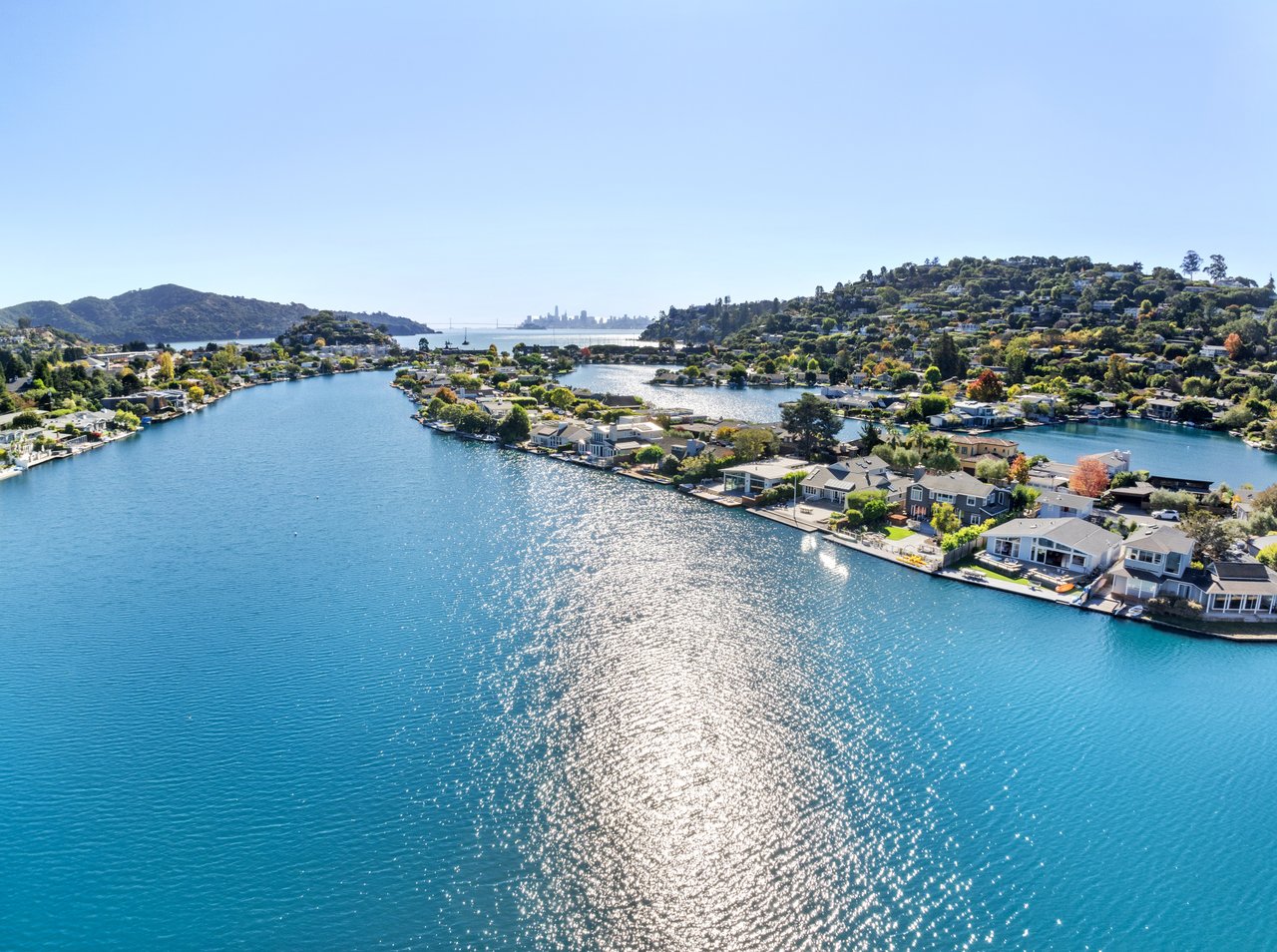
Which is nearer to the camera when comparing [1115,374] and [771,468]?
[771,468]

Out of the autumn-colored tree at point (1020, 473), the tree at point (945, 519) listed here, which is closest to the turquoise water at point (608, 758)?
the tree at point (945, 519)

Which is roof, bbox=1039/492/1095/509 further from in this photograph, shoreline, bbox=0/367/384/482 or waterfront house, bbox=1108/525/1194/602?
shoreline, bbox=0/367/384/482

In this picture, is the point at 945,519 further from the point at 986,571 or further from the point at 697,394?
the point at 697,394

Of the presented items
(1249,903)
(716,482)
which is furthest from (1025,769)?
(716,482)

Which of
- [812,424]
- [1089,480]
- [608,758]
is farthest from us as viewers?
[812,424]

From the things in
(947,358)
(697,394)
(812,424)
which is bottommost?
(812,424)

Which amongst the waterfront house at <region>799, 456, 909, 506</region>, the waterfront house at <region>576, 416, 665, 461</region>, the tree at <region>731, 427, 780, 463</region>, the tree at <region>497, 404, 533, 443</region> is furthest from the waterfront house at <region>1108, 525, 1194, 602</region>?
the tree at <region>497, 404, 533, 443</region>

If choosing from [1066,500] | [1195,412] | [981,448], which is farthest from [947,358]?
[1066,500]

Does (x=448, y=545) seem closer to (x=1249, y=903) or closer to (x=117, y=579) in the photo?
(x=117, y=579)
